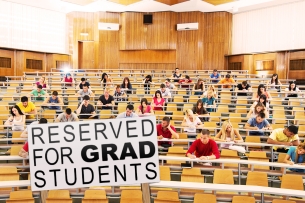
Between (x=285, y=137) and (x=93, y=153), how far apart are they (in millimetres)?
4172

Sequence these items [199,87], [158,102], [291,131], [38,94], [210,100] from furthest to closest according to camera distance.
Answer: [199,87] → [38,94] → [210,100] → [158,102] → [291,131]

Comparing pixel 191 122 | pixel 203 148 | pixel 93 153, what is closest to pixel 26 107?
pixel 191 122

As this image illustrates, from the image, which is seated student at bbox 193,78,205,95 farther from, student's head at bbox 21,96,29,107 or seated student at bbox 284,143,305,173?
seated student at bbox 284,143,305,173

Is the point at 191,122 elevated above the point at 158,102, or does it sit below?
below

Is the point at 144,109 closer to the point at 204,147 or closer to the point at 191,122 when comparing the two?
the point at 191,122

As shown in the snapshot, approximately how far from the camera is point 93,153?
2.04 m

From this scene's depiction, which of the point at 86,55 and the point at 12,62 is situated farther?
the point at 86,55

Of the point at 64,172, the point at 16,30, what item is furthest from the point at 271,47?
the point at 64,172

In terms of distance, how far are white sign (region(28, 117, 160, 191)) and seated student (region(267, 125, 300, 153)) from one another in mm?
3783

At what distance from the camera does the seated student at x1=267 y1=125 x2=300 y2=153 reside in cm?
514

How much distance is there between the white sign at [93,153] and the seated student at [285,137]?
12.4ft

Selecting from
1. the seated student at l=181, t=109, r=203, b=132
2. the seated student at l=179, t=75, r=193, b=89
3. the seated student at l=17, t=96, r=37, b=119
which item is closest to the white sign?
the seated student at l=181, t=109, r=203, b=132

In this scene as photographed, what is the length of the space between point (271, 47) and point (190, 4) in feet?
14.5

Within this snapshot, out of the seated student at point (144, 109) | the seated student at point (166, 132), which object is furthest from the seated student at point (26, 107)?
the seated student at point (166, 132)
